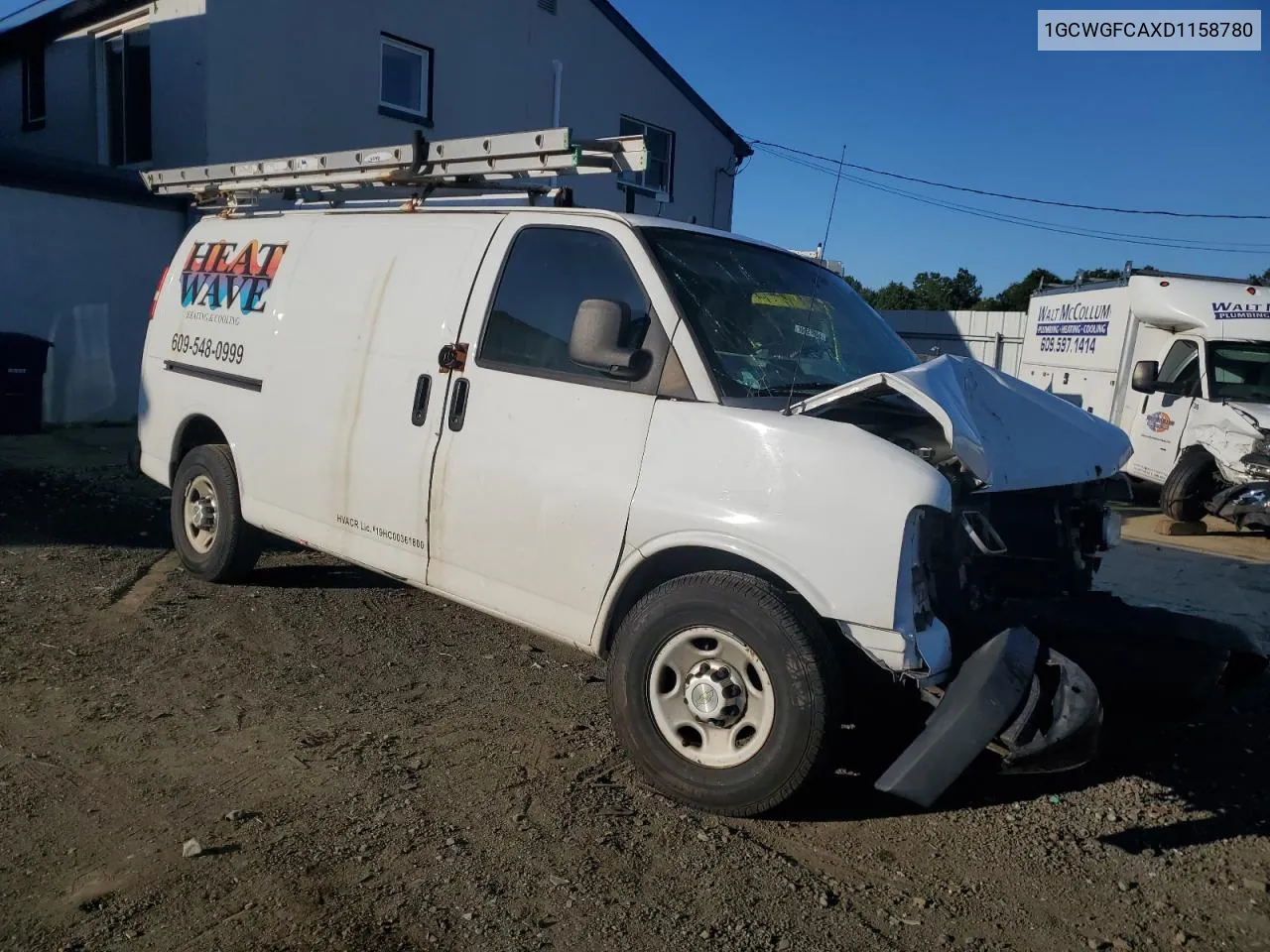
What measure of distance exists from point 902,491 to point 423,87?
1370cm

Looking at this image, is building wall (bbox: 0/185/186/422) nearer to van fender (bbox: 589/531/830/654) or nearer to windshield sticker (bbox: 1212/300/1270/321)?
van fender (bbox: 589/531/830/654)

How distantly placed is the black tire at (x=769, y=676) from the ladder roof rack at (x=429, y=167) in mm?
1868

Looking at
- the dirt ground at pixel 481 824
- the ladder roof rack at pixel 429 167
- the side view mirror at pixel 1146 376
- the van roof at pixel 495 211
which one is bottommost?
the dirt ground at pixel 481 824

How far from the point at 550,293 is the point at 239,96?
33.7 ft

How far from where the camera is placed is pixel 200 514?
612 cm

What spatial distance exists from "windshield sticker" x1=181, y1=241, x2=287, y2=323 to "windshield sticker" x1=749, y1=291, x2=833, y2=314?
284 centimetres

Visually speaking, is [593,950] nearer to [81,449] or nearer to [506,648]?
[506,648]

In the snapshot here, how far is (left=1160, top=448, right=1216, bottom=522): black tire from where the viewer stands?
1050 centimetres

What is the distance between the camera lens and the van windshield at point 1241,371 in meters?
10.6

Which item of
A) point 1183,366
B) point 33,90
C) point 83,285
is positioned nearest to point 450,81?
point 83,285

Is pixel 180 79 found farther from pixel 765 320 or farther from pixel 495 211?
pixel 765 320

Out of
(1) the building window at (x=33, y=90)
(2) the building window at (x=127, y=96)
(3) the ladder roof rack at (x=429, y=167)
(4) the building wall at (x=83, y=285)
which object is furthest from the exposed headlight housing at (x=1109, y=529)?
(1) the building window at (x=33, y=90)

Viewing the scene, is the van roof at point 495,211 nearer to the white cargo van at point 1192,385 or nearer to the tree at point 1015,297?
the white cargo van at point 1192,385

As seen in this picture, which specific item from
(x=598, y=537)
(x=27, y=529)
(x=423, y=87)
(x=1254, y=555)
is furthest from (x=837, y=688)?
(x=423, y=87)
